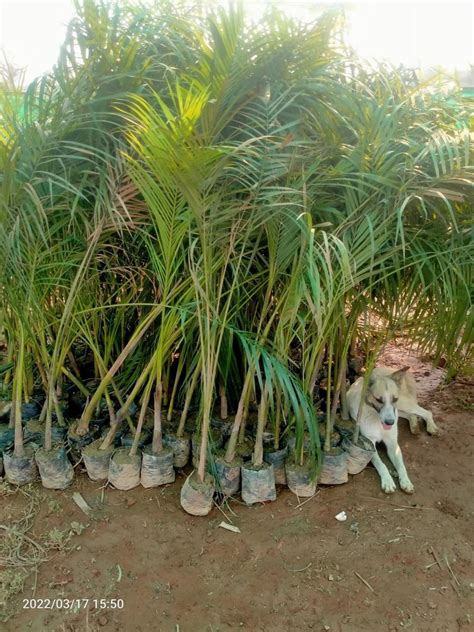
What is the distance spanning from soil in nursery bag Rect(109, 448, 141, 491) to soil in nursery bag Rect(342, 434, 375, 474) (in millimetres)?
1162

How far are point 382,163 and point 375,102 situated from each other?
0.35m

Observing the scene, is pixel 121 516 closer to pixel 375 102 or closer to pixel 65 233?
pixel 65 233

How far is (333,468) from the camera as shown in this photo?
2.63 m

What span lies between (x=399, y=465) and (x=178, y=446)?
1.29 metres

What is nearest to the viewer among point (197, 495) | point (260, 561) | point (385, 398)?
point (260, 561)

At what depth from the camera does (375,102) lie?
220 centimetres

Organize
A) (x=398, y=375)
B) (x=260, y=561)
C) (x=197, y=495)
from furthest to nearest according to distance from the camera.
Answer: (x=398, y=375) → (x=197, y=495) → (x=260, y=561)

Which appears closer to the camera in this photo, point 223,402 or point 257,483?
point 257,483

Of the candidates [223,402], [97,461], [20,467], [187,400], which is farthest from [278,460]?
[20,467]

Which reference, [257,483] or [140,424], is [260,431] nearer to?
[257,483]

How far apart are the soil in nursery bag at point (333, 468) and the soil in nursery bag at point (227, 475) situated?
473 mm

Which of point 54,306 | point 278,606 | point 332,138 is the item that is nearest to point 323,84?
point 332,138

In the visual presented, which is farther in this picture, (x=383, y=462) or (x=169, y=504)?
(x=383, y=462)

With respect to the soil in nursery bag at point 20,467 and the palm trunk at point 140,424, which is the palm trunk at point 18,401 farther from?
the palm trunk at point 140,424
